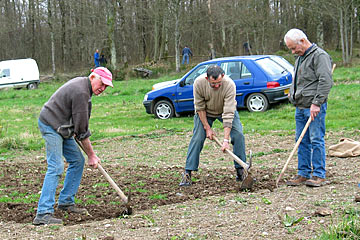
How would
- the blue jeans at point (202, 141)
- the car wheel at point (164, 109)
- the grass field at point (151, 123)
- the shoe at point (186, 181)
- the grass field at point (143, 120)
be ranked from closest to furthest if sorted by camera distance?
the blue jeans at point (202, 141)
the shoe at point (186, 181)
the grass field at point (151, 123)
the grass field at point (143, 120)
the car wheel at point (164, 109)

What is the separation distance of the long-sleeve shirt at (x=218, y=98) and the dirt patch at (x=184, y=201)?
1099 mm

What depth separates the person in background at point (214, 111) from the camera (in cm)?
711

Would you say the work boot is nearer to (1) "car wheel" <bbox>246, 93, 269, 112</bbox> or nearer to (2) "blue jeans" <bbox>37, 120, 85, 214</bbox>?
(2) "blue jeans" <bbox>37, 120, 85, 214</bbox>

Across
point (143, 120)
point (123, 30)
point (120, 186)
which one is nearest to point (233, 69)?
point (143, 120)

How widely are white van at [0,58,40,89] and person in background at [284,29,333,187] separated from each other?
99.6 feet

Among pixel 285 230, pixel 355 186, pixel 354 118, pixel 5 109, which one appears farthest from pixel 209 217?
pixel 5 109

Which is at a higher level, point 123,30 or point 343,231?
point 123,30

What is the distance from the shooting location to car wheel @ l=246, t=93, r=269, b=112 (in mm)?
15578

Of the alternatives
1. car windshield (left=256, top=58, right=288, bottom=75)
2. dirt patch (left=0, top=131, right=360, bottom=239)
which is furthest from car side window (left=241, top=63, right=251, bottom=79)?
dirt patch (left=0, top=131, right=360, bottom=239)

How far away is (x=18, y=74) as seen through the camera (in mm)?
34562

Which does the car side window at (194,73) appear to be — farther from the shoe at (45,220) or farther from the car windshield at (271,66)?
the shoe at (45,220)

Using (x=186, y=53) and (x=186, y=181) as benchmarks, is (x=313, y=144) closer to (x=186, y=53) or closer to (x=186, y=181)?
(x=186, y=181)

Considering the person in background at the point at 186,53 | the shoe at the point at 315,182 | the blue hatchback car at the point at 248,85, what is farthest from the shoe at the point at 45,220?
the person in background at the point at 186,53

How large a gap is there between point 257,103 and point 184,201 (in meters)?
9.52
